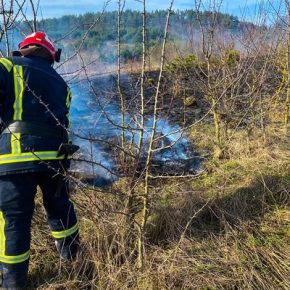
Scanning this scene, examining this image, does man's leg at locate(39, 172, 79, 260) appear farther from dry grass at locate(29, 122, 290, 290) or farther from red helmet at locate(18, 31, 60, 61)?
red helmet at locate(18, 31, 60, 61)

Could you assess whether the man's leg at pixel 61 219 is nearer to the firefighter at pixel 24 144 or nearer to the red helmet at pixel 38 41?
the firefighter at pixel 24 144

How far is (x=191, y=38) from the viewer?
580cm

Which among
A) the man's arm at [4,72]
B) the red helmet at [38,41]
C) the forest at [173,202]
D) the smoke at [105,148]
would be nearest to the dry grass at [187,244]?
the forest at [173,202]

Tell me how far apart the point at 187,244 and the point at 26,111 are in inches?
65.4

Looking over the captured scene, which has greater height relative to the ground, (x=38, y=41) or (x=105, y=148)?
(x=38, y=41)

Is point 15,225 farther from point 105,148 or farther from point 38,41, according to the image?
point 105,148

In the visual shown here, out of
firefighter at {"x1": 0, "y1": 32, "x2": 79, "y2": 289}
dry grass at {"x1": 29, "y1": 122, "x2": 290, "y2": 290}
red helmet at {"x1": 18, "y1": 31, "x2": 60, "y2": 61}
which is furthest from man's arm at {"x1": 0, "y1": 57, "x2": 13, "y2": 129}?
dry grass at {"x1": 29, "y1": 122, "x2": 290, "y2": 290}

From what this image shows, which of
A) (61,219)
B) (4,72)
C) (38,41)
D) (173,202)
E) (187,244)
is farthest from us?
(173,202)

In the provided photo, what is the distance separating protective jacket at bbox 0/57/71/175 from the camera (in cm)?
256

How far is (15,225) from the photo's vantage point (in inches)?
103

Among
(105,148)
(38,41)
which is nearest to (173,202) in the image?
(38,41)

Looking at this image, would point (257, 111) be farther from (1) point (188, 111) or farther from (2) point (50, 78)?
(2) point (50, 78)

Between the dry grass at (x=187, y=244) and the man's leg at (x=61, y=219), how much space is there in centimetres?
9

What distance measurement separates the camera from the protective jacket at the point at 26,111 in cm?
256
